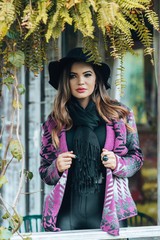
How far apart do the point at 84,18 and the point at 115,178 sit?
0.89 meters

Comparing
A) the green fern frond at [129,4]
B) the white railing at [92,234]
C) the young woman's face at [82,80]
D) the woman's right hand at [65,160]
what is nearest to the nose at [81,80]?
the young woman's face at [82,80]

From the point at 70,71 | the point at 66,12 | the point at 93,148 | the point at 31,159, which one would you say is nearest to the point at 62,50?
the point at 31,159

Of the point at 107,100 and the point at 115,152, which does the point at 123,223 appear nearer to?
the point at 115,152

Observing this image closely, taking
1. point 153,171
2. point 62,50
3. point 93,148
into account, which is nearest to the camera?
point 93,148

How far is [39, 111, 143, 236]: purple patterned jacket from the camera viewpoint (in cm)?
253

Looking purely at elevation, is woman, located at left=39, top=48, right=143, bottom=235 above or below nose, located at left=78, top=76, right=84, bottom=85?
below

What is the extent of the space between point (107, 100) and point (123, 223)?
63 cm

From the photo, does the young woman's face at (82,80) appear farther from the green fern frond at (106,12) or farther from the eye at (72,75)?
the green fern frond at (106,12)

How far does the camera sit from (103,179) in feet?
8.64

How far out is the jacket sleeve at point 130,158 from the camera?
100 inches

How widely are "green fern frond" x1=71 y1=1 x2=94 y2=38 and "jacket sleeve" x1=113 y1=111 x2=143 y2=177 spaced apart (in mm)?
733

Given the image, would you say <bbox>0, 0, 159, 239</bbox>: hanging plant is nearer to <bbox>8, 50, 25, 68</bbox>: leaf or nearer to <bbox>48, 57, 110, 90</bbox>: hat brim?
<bbox>8, 50, 25, 68</bbox>: leaf

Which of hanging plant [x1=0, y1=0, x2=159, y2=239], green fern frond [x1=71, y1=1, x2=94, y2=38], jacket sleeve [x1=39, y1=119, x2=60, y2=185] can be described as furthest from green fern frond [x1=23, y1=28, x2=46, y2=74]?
jacket sleeve [x1=39, y1=119, x2=60, y2=185]

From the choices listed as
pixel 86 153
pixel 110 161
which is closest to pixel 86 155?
pixel 86 153
